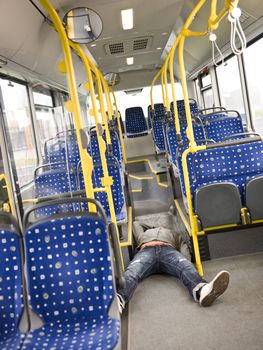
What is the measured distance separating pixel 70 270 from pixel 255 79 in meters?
5.95

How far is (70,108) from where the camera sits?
302 cm

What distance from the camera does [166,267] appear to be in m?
3.94

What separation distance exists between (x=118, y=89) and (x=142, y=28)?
19.6ft

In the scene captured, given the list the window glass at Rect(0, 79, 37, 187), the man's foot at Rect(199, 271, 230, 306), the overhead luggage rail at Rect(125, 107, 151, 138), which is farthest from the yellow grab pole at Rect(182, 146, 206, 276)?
the overhead luggage rail at Rect(125, 107, 151, 138)

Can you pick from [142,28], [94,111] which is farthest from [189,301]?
[142,28]

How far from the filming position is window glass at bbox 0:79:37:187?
4.75m

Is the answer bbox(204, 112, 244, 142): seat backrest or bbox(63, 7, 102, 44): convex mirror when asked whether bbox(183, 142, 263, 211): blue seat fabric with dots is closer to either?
bbox(63, 7, 102, 44): convex mirror

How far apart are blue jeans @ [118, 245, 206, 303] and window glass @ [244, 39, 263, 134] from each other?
431 cm

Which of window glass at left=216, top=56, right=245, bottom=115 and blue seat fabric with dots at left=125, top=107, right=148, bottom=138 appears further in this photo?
blue seat fabric with dots at left=125, top=107, right=148, bottom=138

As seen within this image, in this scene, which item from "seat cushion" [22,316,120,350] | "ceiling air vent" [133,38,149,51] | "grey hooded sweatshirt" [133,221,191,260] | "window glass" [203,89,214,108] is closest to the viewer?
"seat cushion" [22,316,120,350]

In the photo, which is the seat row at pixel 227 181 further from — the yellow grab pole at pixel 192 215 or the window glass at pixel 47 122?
the window glass at pixel 47 122

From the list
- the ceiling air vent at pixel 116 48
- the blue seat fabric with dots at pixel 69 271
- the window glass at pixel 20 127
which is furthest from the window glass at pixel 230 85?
the blue seat fabric with dots at pixel 69 271

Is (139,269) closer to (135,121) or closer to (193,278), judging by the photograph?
(193,278)

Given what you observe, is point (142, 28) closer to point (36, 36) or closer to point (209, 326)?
point (36, 36)
